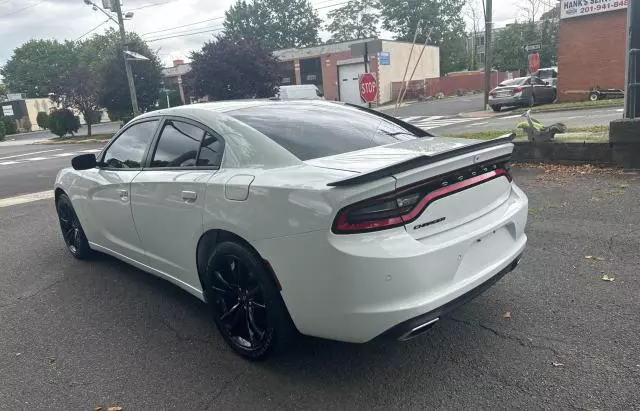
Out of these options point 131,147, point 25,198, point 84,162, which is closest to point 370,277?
point 131,147

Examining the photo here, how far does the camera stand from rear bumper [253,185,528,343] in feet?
7.91

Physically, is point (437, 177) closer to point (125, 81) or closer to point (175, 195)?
point (175, 195)

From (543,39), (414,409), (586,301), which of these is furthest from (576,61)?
(543,39)

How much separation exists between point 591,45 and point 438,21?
47.4m

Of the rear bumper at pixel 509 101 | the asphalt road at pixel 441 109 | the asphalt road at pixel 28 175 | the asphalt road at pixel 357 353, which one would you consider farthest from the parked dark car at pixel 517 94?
the asphalt road at pixel 357 353

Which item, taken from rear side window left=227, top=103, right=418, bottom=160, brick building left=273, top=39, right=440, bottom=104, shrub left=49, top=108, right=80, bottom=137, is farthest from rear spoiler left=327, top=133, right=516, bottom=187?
brick building left=273, top=39, right=440, bottom=104

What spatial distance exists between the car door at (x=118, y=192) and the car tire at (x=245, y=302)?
114 cm

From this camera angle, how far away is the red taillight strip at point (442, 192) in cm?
253

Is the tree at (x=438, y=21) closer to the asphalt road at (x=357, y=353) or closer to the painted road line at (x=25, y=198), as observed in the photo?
the painted road line at (x=25, y=198)

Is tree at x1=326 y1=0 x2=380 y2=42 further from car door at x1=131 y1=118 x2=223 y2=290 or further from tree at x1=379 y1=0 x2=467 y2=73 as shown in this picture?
car door at x1=131 y1=118 x2=223 y2=290

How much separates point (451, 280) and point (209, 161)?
1684 millimetres

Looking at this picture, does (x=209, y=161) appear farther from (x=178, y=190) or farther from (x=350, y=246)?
(x=350, y=246)

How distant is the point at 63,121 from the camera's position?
29562 millimetres

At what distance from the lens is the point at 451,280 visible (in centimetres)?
261
